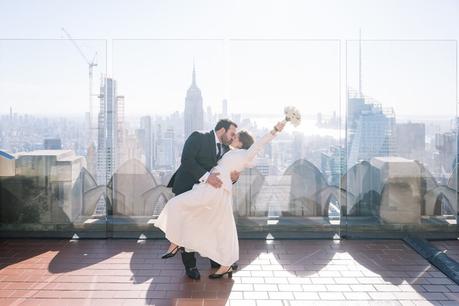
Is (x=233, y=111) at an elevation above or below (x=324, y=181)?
above

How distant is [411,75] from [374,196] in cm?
156

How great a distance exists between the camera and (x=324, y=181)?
625 centimetres

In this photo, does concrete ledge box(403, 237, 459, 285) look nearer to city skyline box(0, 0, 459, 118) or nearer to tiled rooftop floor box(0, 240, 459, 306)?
tiled rooftop floor box(0, 240, 459, 306)

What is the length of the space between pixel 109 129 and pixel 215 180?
2053 millimetres

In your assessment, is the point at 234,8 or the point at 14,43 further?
the point at 234,8

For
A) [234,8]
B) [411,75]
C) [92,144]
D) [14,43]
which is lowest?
[92,144]

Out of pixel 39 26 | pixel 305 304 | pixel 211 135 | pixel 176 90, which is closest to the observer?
pixel 305 304

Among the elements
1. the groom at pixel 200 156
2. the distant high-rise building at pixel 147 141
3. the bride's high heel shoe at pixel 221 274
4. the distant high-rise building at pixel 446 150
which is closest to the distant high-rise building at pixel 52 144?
the distant high-rise building at pixel 147 141

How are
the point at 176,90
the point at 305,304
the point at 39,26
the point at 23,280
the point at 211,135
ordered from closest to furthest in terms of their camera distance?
1. the point at 305,304
2. the point at 23,280
3. the point at 211,135
4. the point at 176,90
5. the point at 39,26

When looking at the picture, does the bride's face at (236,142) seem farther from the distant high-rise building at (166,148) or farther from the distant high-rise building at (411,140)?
the distant high-rise building at (411,140)

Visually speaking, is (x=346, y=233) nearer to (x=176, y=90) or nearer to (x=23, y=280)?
(x=176, y=90)

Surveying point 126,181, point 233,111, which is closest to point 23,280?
point 126,181

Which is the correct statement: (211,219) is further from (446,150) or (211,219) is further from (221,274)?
(446,150)

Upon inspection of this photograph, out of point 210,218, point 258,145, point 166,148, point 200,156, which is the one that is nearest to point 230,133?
point 200,156
